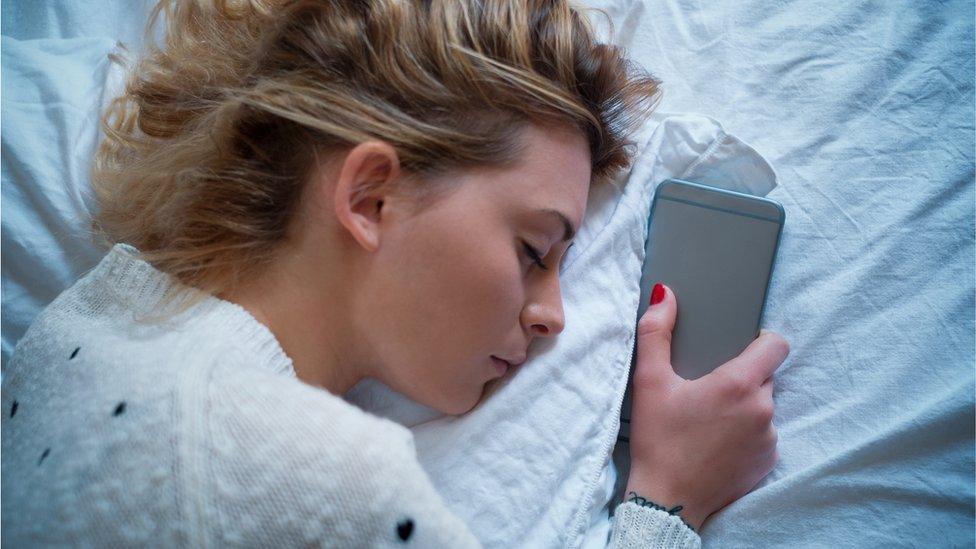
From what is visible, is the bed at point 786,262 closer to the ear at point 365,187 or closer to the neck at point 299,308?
the neck at point 299,308

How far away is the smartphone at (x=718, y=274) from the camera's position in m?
0.99

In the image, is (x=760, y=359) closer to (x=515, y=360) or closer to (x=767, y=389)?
(x=767, y=389)

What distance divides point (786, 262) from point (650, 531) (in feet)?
1.57

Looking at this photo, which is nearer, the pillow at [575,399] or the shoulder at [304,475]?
the shoulder at [304,475]

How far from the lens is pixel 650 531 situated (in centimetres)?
90

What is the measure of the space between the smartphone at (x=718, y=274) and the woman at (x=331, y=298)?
0.05 metres

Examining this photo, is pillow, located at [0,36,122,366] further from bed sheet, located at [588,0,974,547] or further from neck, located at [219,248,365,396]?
bed sheet, located at [588,0,974,547]

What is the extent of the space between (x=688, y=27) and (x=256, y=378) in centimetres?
95

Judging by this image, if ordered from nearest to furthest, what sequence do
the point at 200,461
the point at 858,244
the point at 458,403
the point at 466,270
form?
the point at 200,461, the point at 466,270, the point at 458,403, the point at 858,244

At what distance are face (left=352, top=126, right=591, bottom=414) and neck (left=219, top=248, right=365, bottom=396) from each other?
4 cm

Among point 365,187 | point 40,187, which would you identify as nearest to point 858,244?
point 365,187

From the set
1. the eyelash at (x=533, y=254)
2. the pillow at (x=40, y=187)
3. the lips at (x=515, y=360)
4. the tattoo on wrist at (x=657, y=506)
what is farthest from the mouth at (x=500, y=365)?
the pillow at (x=40, y=187)

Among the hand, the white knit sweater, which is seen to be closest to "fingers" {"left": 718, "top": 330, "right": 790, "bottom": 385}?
the hand

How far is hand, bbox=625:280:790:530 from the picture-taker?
3.02 feet
